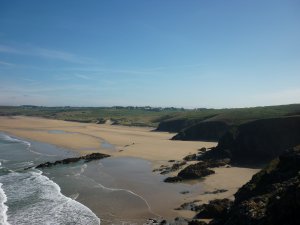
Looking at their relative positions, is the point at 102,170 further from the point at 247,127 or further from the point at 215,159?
the point at 247,127

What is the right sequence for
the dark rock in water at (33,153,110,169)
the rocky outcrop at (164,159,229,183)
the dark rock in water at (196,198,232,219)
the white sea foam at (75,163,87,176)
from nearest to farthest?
the dark rock in water at (196,198,232,219)
the rocky outcrop at (164,159,229,183)
the white sea foam at (75,163,87,176)
the dark rock in water at (33,153,110,169)

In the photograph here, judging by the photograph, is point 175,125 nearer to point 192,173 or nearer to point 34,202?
point 192,173

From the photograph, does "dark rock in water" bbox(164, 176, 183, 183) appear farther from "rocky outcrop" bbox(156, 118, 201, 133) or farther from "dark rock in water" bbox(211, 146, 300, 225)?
"rocky outcrop" bbox(156, 118, 201, 133)

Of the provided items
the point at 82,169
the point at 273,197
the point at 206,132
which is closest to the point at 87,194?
the point at 82,169

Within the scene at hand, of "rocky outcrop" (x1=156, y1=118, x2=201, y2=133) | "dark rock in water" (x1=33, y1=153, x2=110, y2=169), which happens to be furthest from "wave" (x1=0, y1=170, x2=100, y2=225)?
"rocky outcrop" (x1=156, y1=118, x2=201, y2=133)

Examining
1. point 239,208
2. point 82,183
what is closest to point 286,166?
point 239,208
